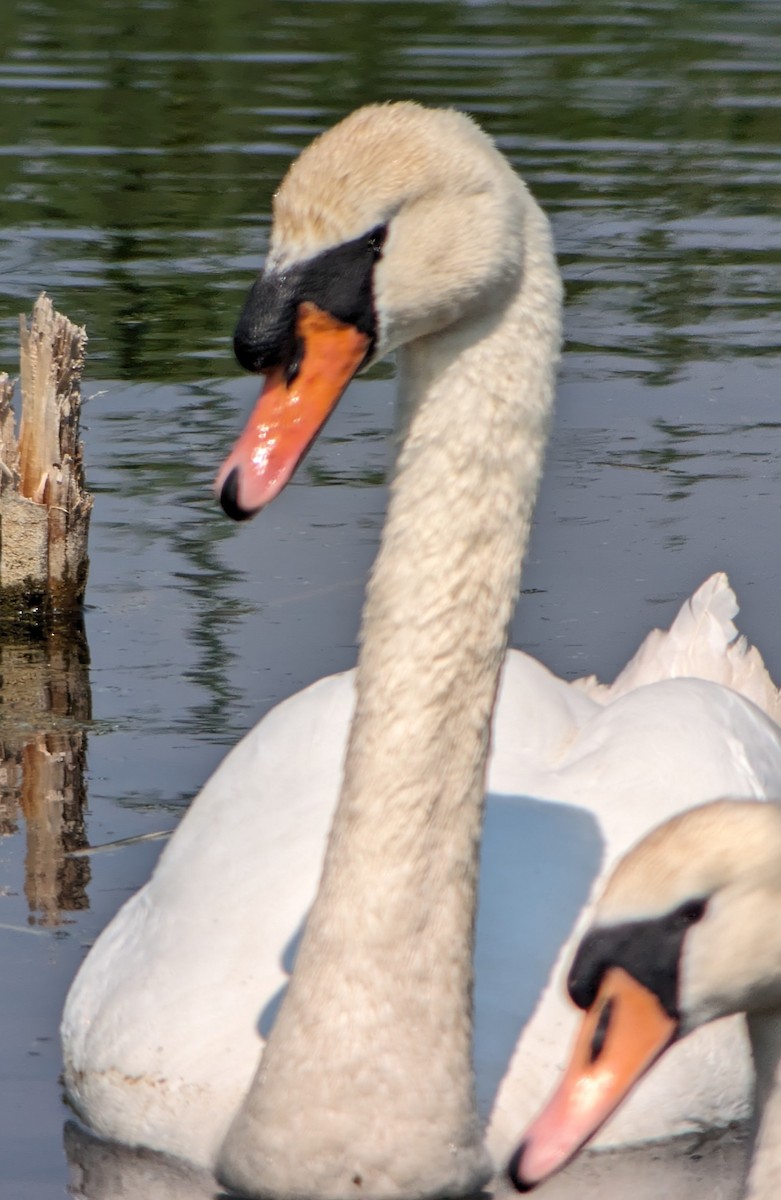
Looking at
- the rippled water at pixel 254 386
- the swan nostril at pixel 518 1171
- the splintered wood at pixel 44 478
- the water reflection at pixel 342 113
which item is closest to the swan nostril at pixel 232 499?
the swan nostril at pixel 518 1171

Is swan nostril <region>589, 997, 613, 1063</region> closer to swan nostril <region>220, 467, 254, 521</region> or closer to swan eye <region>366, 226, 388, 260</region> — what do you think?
swan nostril <region>220, 467, 254, 521</region>

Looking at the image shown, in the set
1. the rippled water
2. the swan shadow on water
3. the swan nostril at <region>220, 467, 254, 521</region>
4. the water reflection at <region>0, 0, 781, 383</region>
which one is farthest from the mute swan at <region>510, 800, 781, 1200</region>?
the water reflection at <region>0, 0, 781, 383</region>

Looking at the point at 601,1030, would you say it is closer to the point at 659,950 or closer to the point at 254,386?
the point at 659,950

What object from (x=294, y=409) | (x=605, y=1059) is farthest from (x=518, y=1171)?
(x=294, y=409)

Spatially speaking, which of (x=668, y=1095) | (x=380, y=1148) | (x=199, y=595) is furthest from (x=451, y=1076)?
(x=199, y=595)

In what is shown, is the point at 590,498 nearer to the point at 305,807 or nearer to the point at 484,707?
the point at 305,807

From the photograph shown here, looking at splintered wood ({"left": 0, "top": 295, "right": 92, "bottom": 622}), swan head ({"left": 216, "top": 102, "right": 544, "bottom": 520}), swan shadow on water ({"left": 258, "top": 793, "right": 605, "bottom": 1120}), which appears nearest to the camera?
swan head ({"left": 216, "top": 102, "right": 544, "bottom": 520})

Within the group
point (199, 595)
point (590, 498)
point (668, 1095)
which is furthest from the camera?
point (590, 498)

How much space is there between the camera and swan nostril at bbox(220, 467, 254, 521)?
13.3 feet

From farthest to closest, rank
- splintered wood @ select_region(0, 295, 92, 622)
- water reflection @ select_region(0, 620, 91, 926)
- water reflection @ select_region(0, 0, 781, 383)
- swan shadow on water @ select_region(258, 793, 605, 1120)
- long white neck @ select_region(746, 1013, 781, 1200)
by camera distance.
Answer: water reflection @ select_region(0, 0, 781, 383) → splintered wood @ select_region(0, 295, 92, 622) → water reflection @ select_region(0, 620, 91, 926) → swan shadow on water @ select_region(258, 793, 605, 1120) → long white neck @ select_region(746, 1013, 781, 1200)

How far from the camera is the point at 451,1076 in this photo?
4.60 meters

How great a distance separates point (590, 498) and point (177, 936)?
5.29 meters

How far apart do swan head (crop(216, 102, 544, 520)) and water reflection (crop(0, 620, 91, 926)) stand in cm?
236

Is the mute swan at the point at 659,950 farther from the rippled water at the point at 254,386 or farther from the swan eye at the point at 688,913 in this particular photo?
the rippled water at the point at 254,386
